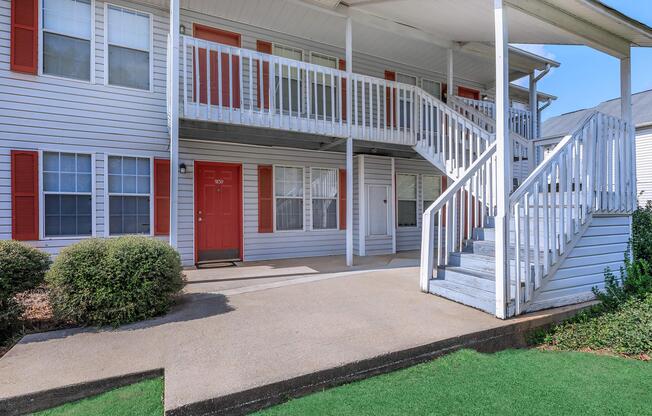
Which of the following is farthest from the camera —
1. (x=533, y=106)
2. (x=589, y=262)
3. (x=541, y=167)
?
(x=533, y=106)

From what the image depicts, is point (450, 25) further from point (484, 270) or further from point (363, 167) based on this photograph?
point (484, 270)

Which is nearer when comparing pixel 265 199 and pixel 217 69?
pixel 217 69

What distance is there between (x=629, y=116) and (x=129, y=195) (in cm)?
834

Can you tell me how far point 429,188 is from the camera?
982cm

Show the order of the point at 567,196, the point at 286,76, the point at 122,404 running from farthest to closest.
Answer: the point at 286,76
the point at 567,196
the point at 122,404

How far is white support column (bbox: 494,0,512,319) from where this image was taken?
3.61 m

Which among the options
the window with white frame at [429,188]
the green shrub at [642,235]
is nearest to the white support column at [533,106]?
the window with white frame at [429,188]

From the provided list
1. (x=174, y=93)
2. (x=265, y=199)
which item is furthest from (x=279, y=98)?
(x=265, y=199)

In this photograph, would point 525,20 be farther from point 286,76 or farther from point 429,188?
point 429,188

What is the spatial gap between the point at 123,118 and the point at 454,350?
260 inches

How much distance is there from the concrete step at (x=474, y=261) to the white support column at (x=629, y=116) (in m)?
2.37

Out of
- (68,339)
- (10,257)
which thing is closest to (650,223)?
(68,339)

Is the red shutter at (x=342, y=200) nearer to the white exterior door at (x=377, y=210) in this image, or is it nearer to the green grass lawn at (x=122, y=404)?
the white exterior door at (x=377, y=210)

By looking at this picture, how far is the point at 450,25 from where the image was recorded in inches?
265
